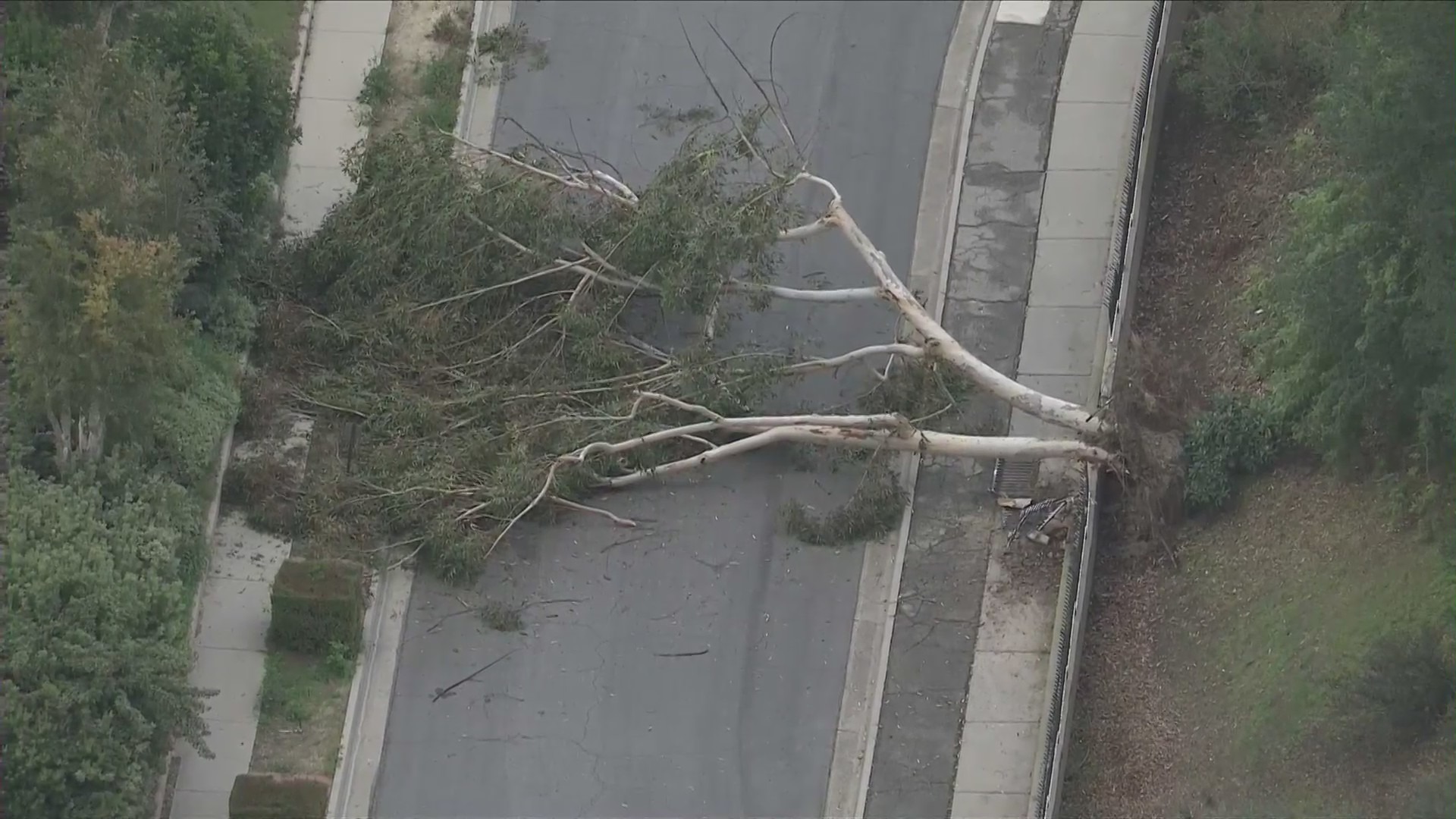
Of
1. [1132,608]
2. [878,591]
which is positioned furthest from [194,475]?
[1132,608]

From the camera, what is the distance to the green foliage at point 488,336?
23953 mm

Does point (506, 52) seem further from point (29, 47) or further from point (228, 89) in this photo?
point (29, 47)

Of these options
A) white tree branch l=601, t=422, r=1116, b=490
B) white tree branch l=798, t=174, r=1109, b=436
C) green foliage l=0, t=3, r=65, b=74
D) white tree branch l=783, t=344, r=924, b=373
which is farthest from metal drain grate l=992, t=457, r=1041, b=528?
green foliage l=0, t=3, r=65, b=74

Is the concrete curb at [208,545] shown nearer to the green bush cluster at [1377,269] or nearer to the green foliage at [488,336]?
the green foliage at [488,336]

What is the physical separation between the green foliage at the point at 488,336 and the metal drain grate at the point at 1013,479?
2.91 m

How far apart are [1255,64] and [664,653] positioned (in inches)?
426

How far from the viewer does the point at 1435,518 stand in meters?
21.5

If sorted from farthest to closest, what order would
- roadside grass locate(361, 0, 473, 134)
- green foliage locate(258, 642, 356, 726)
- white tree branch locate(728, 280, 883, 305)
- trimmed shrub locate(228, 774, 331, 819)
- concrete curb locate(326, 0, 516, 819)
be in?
1. roadside grass locate(361, 0, 473, 134)
2. white tree branch locate(728, 280, 883, 305)
3. green foliage locate(258, 642, 356, 726)
4. concrete curb locate(326, 0, 516, 819)
5. trimmed shrub locate(228, 774, 331, 819)

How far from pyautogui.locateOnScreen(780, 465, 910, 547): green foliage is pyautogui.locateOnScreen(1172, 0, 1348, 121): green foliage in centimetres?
693

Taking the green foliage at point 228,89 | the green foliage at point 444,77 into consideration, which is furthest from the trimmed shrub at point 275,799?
the green foliage at point 444,77

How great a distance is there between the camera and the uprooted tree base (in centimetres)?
2394

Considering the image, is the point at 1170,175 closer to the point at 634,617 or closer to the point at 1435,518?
the point at 1435,518

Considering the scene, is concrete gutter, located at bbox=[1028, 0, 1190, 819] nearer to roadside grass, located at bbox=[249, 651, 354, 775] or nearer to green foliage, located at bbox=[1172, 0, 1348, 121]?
green foliage, located at bbox=[1172, 0, 1348, 121]

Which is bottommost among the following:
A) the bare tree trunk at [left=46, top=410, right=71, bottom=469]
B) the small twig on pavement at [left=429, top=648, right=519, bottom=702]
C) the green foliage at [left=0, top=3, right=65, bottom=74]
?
the small twig on pavement at [left=429, top=648, right=519, bottom=702]
